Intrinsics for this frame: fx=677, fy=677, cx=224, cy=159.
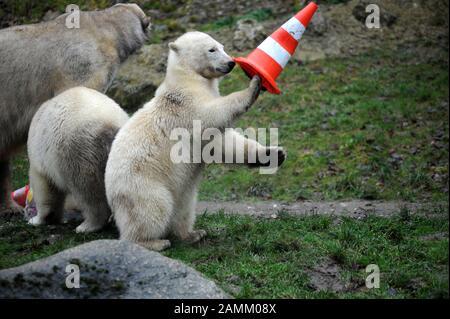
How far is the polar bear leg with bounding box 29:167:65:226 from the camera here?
7932 mm

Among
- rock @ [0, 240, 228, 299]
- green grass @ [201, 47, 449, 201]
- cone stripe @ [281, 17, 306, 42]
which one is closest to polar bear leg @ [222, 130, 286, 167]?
cone stripe @ [281, 17, 306, 42]

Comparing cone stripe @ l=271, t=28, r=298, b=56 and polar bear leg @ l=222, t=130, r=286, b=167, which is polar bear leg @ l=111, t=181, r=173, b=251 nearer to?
polar bear leg @ l=222, t=130, r=286, b=167

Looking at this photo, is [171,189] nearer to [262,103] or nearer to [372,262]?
[372,262]

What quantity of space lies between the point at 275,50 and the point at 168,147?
1.53m

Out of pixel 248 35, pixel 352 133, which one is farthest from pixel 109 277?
pixel 248 35

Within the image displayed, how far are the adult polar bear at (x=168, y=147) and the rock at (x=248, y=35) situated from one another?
781 cm

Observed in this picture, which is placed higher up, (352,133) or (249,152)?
A: (249,152)

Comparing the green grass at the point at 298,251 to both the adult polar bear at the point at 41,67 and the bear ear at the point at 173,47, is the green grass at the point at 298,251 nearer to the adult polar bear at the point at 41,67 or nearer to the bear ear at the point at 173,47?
the adult polar bear at the point at 41,67

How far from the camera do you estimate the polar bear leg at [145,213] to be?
6.59 meters

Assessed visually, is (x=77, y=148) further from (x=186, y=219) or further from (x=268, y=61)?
(x=268, y=61)

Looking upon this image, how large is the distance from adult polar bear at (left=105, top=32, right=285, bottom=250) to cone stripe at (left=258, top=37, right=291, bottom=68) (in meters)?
0.41

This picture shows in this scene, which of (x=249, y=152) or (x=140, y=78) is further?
(x=140, y=78)

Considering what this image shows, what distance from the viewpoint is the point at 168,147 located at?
679cm

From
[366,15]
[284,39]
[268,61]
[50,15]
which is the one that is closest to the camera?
[268,61]
